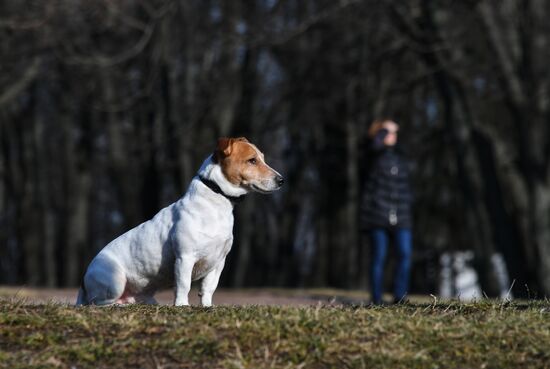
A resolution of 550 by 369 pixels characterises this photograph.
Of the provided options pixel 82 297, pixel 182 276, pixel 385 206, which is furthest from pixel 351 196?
pixel 182 276

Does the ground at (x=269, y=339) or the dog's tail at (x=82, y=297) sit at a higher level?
the dog's tail at (x=82, y=297)

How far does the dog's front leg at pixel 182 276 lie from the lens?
311 inches

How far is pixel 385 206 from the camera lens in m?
13.4

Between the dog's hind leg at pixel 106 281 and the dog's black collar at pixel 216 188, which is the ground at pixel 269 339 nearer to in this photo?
the dog's hind leg at pixel 106 281

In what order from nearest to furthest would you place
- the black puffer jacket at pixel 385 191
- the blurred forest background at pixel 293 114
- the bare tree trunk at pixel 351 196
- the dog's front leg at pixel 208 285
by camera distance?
the dog's front leg at pixel 208 285
the black puffer jacket at pixel 385 191
the blurred forest background at pixel 293 114
the bare tree trunk at pixel 351 196

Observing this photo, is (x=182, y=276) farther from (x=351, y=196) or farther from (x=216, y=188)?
(x=351, y=196)

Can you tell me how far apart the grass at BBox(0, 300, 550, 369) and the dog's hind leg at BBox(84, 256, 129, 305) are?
60.2 inches

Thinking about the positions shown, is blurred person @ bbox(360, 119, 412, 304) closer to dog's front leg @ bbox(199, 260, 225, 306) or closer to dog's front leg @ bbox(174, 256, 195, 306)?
dog's front leg @ bbox(199, 260, 225, 306)

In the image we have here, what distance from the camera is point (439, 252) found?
34.0 metres

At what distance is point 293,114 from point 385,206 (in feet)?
61.4

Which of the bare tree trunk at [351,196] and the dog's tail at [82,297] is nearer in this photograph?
the dog's tail at [82,297]

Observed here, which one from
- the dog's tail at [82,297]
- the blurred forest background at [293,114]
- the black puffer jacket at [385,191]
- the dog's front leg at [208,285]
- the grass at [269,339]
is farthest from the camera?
the blurred forest background at [293,114]

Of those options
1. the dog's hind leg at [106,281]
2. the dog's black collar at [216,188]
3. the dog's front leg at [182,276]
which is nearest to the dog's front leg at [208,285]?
the dog's front leg at [182,276]

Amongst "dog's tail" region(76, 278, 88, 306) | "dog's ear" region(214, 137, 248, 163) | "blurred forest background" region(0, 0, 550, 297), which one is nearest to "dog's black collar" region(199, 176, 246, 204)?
"dog's ear" region(214, 137, 248, 163)
